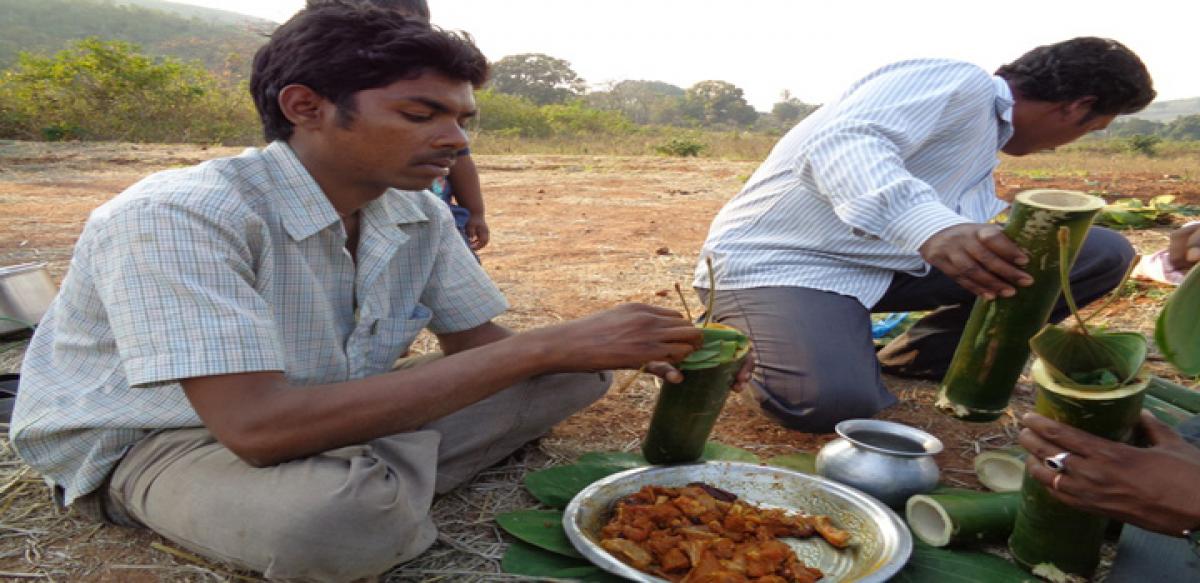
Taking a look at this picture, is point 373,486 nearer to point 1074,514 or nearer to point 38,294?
point 1074,514

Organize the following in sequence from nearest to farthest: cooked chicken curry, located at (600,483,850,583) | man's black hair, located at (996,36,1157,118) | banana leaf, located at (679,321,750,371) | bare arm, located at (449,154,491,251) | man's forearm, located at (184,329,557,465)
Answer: man's forearm, located at (184,329,557,465) < cooked chicken curry, located at (600,483,850,583) < banana leaf, located at (679,321,750,371) < man's black hair, located at (996,36,1157,118) < bare arm, located at (449,154,491,251)

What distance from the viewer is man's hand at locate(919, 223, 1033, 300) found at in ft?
6.95

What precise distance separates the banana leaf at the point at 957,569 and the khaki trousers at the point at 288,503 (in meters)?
1.19

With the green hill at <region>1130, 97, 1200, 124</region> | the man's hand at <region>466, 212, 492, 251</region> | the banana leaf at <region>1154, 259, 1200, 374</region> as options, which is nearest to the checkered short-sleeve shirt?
the man's hand at <region>466, 212, 492, 251</region>

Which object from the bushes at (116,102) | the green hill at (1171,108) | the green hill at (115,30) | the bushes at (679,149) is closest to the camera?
the bushes at (116,102)

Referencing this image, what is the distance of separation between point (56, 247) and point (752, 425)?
19.6 ft

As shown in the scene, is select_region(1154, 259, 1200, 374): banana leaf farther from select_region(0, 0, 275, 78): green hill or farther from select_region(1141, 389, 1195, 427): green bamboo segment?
select_region(0, 0, 275, 78): green hill

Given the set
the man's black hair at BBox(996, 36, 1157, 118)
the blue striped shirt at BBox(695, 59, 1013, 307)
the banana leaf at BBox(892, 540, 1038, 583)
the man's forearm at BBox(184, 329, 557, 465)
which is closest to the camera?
the man's forearm at BBox(184, 329, 557, 465)

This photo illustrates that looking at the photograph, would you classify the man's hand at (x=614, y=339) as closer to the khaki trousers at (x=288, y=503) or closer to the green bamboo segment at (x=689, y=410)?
the green bamboo segment at (x=689, y=410)

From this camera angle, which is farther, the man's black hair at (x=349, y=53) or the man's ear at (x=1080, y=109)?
the man's ear at (x=1080, y=109)

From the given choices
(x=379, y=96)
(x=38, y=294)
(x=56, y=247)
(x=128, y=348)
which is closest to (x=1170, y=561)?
(x=379, y=96)

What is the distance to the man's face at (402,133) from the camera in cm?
203

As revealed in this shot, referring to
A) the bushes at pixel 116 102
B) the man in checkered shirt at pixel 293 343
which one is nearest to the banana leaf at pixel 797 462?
the man in checkered shirt at pixel 293 343

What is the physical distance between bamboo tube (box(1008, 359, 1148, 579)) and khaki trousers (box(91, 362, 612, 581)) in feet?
4.69
